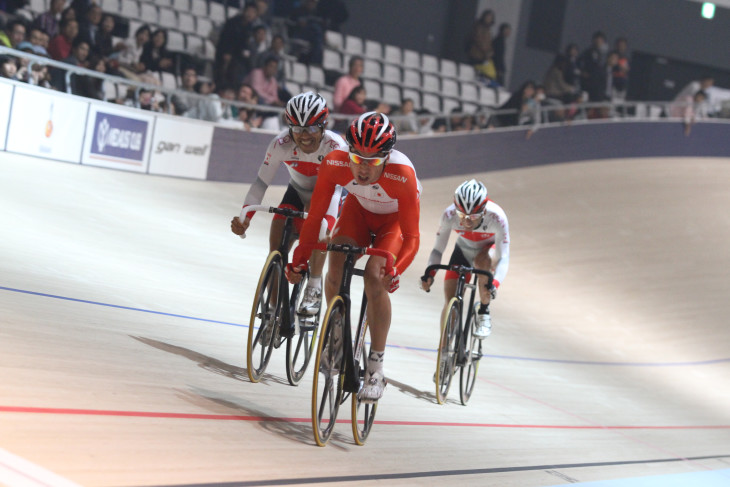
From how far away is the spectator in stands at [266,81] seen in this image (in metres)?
11.6

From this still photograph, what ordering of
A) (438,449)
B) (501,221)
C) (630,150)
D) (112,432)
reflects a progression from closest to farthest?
(112,432)
(438,449)
(501,221)
(630,150)

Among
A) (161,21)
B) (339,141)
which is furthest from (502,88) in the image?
(339,141)

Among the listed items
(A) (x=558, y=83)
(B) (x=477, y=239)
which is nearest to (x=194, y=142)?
(B) (x=477, y=239)

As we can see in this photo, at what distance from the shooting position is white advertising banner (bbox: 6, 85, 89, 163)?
29.2ft

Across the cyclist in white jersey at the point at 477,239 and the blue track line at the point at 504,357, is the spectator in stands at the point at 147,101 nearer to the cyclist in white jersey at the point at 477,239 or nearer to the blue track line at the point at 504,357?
the blue track line at the point at 504,357

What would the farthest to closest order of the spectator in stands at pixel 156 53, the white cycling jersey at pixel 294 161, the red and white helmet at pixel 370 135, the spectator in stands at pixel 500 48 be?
the spectator in stands at pixel 500 48, the spectator in stands at pixel 156 53, the white cycling jersey at pixel 294 161, the red and white helmet at pixel 370 135

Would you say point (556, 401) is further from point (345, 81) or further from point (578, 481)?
point (345, 81)

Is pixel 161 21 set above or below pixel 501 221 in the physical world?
above

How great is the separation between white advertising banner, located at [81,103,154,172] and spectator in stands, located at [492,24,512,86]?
8.29m

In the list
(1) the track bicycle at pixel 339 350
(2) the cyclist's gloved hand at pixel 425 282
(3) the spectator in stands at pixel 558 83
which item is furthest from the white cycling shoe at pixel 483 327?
(3) the spectator in stands at pixel 558 83

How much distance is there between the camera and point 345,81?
12.4 meters

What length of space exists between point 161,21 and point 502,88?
699 centimetres

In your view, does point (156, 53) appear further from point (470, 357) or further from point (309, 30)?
point (470, 357)

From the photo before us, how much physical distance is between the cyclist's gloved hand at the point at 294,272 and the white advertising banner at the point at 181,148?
654 centimetres
